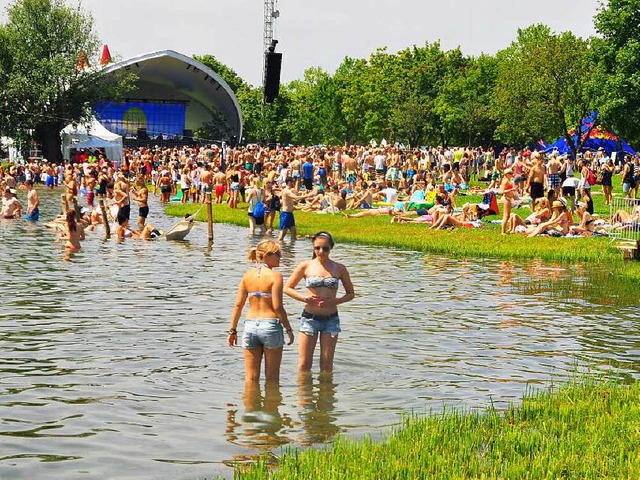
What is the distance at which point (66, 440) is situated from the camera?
31.8ft

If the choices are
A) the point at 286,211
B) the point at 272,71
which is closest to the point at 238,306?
the point at 286,211

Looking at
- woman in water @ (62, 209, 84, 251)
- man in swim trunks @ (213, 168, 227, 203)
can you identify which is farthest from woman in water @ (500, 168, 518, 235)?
man in swim trunks @ (213, 168, 227, 203)

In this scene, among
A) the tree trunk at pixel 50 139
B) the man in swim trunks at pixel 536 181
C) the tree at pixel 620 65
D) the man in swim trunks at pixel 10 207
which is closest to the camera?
the man in swim trunks at pixel 536 181

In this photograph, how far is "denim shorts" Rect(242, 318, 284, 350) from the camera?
35.4 ft

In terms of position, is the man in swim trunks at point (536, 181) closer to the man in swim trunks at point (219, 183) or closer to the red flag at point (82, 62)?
the man in swim trunks at point (219, 183)

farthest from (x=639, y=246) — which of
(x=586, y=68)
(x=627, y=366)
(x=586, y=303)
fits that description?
(x=586, y=68)

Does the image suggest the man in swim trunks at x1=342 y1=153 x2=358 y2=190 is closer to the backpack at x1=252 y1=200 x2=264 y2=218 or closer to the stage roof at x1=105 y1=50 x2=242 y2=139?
the backpack at x1=252 y1=200 x2=264 y2=218

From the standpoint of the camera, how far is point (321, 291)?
1136 cm

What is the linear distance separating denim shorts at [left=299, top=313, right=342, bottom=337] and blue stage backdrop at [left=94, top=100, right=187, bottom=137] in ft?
A: 304

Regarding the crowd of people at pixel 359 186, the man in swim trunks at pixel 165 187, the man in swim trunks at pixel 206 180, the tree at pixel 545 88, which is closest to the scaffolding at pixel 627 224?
the crowd of people at pixel 359 186

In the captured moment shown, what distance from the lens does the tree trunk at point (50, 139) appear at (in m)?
70.2

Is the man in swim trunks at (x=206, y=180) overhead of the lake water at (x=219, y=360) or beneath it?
overhead

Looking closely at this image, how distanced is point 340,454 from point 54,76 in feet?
207

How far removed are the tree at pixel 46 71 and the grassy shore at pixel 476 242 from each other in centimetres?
3685
